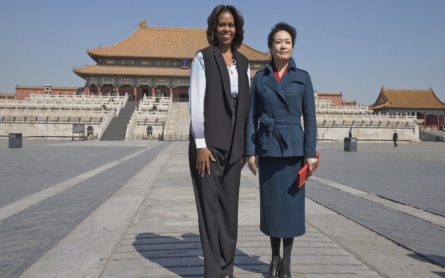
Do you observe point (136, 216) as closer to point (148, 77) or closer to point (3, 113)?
point (3, 113)

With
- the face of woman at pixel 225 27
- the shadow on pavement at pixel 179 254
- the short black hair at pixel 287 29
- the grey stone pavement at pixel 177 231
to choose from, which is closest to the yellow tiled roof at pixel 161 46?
the grey stone pavement at pixel 177 231

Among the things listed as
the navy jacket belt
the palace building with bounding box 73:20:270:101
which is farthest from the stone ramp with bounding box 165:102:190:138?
the navy jacket belt

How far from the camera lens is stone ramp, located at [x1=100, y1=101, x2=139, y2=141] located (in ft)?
99.5

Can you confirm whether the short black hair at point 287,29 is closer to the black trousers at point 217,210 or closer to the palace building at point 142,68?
the black trousers at point 217,210

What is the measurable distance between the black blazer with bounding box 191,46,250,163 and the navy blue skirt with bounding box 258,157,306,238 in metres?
0.30

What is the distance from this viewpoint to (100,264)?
320 centimetres

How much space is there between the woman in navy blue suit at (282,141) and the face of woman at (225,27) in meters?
0.34

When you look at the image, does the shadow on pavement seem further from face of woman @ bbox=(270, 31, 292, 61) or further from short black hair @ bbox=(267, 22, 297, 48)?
short black hair @ bbox=(267, 22, 297, 48)

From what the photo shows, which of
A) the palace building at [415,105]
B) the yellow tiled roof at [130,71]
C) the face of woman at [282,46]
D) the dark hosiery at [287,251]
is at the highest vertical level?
the yellow tiled roof at [130,71]

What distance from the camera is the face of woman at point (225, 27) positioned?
3.04m

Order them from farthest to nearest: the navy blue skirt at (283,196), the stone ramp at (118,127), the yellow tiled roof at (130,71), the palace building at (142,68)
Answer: the palace building at (142,68), the yellow tiled roof at (130,71), the stone ramp at (118,127), the navy blue skirt at (283,196)

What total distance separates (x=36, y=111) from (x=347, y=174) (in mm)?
29278

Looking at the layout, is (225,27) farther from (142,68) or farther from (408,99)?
(408,99)

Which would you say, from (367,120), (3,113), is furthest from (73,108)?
(367,120)
